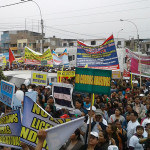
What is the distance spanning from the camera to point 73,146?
13.1 ft

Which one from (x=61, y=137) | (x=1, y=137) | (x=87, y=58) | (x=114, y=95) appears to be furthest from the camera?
(x=114, y=95)

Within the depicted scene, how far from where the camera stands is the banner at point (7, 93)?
5.20 meters

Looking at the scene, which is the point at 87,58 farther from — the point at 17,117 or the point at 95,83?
the point at 17,117

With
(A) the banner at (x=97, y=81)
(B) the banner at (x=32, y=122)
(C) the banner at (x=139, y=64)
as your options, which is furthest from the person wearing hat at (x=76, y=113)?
(C) the banner at (x=139, y=64)

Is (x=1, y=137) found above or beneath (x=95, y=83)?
beneath

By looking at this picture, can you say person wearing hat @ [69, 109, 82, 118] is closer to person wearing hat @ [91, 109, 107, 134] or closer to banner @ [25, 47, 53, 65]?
person wearing hat @ [91, 109, 107, 134]

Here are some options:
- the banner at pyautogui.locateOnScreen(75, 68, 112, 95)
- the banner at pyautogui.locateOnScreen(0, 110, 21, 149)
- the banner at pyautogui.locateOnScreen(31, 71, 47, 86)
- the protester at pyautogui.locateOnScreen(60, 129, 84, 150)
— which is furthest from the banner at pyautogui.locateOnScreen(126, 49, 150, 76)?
the banner at pyautogui.locateOnScreen(0, 110, 21, 149)

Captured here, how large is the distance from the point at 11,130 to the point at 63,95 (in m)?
3.22

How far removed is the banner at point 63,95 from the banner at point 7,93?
191 cm

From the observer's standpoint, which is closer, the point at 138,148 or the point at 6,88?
the point at 138,148

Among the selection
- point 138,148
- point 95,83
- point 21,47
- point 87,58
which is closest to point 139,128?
point 138,148

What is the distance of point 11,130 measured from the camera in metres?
3.83

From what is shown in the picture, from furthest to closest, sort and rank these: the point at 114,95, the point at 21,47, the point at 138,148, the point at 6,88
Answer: the point at 21,47
the point at 114,95
the point at 6,88
the point at 138,148

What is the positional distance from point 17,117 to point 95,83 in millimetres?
1720
